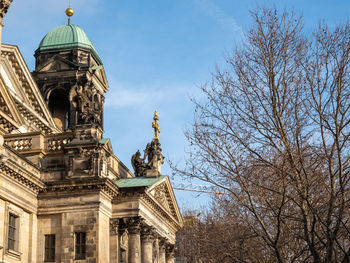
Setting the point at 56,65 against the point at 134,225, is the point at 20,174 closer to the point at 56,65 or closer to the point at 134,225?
the point at 134,225

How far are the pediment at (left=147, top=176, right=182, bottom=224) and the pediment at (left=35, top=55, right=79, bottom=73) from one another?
10.8 metres

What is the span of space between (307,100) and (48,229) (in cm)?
1968

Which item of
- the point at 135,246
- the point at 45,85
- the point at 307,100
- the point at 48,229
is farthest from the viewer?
the point at 45,85

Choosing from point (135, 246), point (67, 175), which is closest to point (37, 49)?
point (67, 175)

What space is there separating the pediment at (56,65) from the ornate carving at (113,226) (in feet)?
42.8

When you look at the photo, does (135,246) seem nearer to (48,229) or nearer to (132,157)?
(48,229)

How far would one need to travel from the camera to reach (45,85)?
45.0 meters

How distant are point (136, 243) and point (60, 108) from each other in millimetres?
14090

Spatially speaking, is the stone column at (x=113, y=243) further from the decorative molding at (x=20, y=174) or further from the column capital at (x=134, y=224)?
the decorative molding at (x=20, y=174)

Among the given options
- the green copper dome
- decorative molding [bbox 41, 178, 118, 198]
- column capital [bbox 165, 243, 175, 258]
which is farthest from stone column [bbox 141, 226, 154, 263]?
the green copper dome

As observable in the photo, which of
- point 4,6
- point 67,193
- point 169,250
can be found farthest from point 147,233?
point 4,6

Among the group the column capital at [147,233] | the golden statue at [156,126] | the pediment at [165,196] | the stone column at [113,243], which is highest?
the golden statue at [156,126]

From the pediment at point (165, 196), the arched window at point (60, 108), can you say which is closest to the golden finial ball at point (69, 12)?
the arched window at point (60, 108)

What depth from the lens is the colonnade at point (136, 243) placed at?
37250 millimetres
